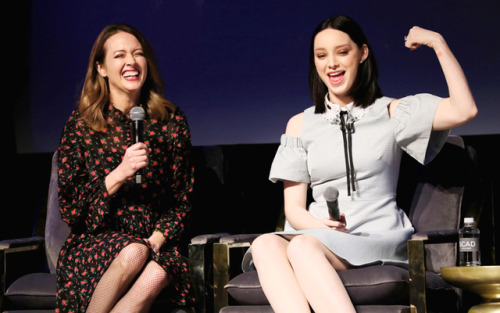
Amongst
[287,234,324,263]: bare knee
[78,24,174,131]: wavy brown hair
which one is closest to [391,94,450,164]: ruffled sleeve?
[287,234,324,263]: bare knee

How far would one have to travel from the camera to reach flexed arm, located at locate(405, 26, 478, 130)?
2.56 meters

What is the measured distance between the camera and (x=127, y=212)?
9.41 feet

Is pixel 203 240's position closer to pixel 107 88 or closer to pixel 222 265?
pixel 222 265

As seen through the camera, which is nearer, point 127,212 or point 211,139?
point 127,212

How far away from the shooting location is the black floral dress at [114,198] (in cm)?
271

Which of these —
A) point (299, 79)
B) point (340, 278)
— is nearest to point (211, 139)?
point (299, 79)

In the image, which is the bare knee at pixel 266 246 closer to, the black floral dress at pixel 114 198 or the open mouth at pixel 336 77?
the black floral dress at pixel 114 198

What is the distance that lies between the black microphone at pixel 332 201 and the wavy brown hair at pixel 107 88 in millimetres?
918

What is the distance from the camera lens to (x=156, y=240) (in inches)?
110

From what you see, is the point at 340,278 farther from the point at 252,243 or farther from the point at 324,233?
the point at 252,243

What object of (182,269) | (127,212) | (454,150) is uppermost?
(454,150)

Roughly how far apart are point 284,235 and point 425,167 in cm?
76

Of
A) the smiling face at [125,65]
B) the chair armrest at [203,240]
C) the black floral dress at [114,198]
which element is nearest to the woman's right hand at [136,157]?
the black floral dress at [114,198]

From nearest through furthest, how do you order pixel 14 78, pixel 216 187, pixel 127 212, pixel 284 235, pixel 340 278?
1. pixel 340 278
2. pixel 284 235
3. pixel 127 212
4. pixel 216 187
5. pixel 14 78
